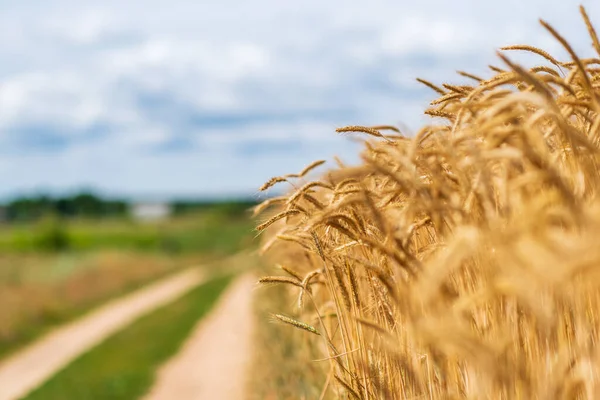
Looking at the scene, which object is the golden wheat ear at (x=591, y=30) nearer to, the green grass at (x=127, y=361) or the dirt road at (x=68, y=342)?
the green grass at (x=127, y=361)

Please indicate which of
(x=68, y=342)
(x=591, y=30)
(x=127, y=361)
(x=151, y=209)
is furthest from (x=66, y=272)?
(x=151, y=209)

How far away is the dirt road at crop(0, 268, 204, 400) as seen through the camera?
43.9 ft

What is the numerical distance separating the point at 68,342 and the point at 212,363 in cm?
561

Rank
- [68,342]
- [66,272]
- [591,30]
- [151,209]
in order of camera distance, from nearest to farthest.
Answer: [591,30] < [68,342] < [66,272] < [151,209]

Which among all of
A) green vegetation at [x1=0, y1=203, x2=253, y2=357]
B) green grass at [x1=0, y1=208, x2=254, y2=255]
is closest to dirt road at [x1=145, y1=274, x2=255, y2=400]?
green vegetation at [x1=0, y1=203, x2=253, y2=357]

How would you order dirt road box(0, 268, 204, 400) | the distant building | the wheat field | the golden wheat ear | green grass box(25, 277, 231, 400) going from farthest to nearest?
the distant building → dirt road box(0, 268, 204, 400) → green grass box(25, 277, 231, 400) → the golden wheat ear → the wheat field

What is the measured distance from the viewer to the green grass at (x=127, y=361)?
38.6 feet

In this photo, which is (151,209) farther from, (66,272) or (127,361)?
(127,361)

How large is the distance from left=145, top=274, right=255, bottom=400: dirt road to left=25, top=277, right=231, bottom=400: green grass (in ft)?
1.01

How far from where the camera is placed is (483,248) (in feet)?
6.45

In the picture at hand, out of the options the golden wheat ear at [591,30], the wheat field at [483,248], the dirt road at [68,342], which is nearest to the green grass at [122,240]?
the dirt road at [68,342]

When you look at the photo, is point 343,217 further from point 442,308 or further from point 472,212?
point 442,308

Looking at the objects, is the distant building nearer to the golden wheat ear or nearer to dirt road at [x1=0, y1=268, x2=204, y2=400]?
dirt road at [x1=0, y1=268, x2=204, y2=400]

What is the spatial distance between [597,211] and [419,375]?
113 cm
